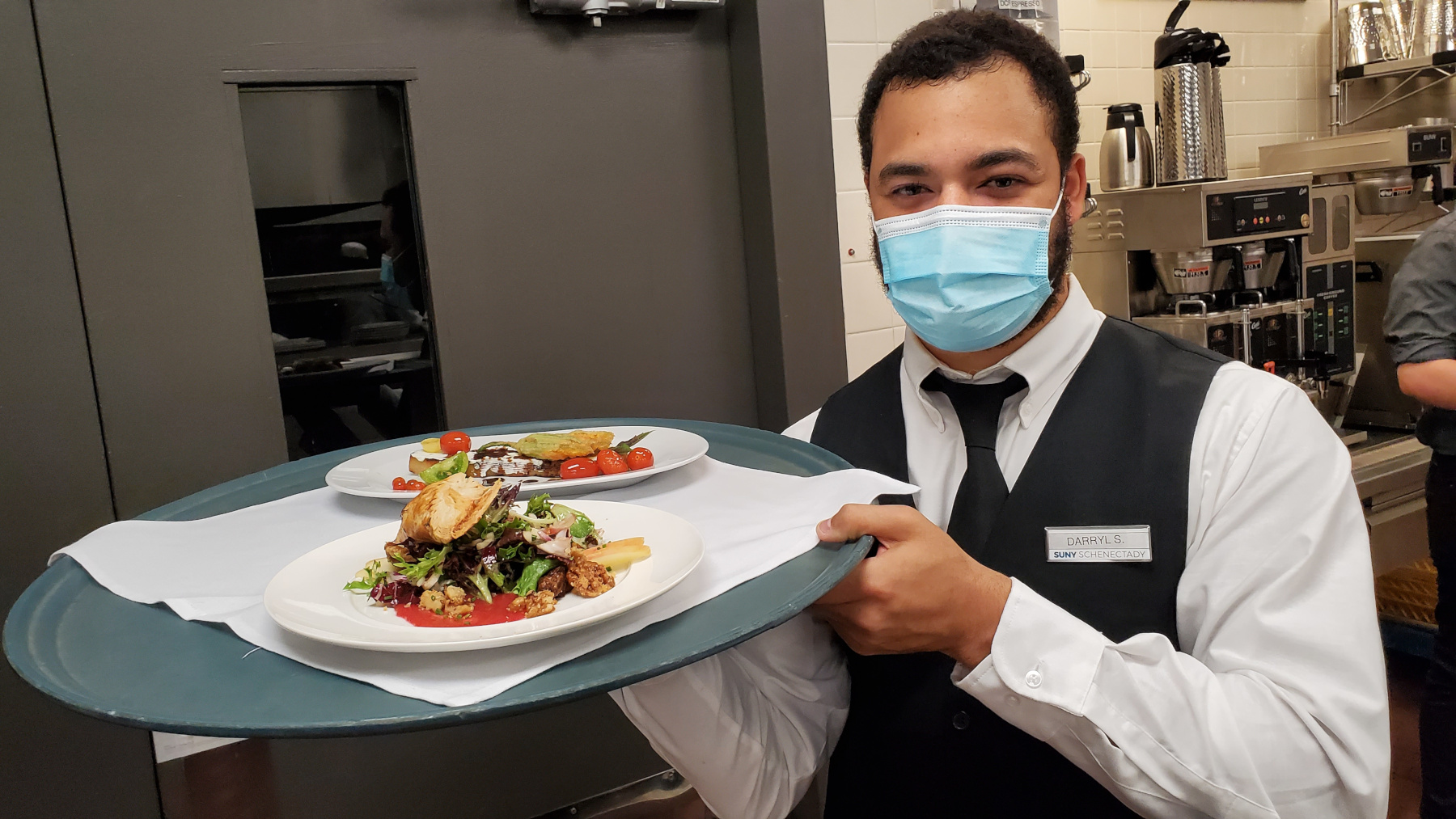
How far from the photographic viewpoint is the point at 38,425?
1.69 meters

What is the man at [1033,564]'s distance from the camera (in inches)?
38.5

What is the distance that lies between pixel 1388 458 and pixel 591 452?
298cm

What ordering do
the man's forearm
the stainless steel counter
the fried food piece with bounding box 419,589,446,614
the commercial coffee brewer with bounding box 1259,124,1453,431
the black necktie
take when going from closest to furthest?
the fried food piece with bounding box 419,589,446,614, the black necktie, the man's forearm, the stainless steel counter, the commercial coffee brewer with bounding box 1259,124,1453,431

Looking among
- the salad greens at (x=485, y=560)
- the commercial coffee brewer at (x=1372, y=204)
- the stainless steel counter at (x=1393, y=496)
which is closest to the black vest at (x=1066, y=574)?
the salad greens at (x=485, y=560)

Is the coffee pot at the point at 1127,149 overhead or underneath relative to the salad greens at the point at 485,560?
overhead

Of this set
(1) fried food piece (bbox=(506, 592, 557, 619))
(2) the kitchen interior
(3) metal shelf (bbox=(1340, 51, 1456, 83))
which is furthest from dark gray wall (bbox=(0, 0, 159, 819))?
(3) metal shelf (bbox=(1340, 51, 1456, 83))

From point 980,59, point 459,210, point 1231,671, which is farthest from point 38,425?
point 1231,671

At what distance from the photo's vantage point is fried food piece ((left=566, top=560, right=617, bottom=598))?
805 millimetres

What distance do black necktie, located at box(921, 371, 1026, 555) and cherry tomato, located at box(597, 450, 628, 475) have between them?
44 centimetres

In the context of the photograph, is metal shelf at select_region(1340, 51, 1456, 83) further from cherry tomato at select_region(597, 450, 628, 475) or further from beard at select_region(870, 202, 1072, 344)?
cherry tomato at select_region(597, 450, 628, 475)

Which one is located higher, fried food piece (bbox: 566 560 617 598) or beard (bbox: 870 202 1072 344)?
beard (bbox: 870 202 1072 344)

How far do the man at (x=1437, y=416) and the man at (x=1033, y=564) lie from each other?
1437mm

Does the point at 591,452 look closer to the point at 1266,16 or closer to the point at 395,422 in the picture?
the point at 395,422

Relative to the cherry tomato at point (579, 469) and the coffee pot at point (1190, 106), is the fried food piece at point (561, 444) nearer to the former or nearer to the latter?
the cherry tomato at point (579, 469)
